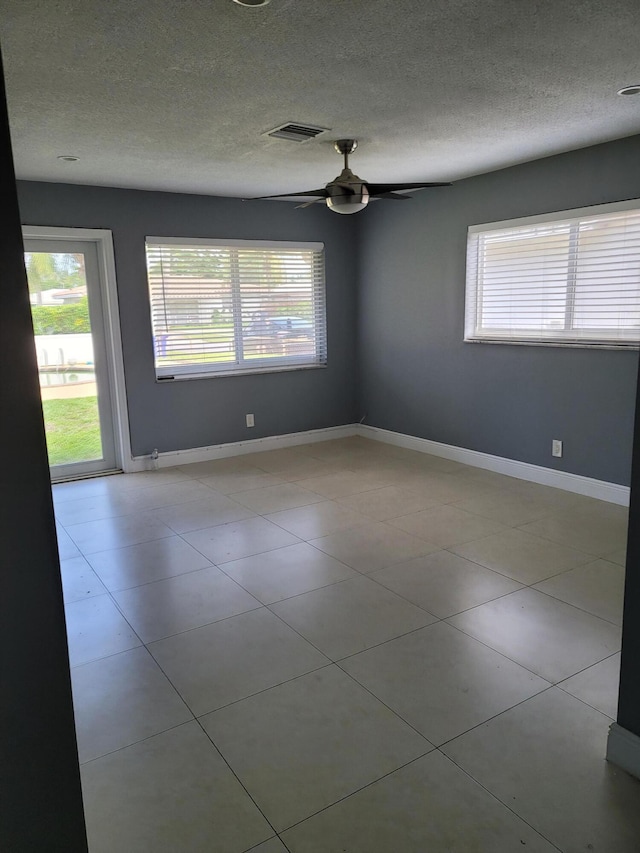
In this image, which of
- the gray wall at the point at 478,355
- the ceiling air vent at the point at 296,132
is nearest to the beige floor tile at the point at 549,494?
the gray wall at the point at 478,355

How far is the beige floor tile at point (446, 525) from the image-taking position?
3.73m

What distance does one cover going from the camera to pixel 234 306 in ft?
19.0

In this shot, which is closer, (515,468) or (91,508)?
(91,508)

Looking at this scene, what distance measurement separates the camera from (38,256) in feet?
16.0

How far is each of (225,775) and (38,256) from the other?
439 centimetres

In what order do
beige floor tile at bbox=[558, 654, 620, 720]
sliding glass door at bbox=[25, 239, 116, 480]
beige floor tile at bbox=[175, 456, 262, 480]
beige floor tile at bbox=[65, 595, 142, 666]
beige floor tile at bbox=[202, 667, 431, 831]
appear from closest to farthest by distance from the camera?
beige floor tile at bbox=[202, 667, 431, 831] → beige floor tile at bbox=[558, 654, 620, 720] → beige floor tile at bbox=[65, 595, 142, 666] → sliding glass door at bbox=[25, 239, 116, 480] → beige floor tile at bbox=[175, 456, 262, 480]

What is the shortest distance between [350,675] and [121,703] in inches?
34.4

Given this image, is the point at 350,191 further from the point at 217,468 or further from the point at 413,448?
the point at 413,448

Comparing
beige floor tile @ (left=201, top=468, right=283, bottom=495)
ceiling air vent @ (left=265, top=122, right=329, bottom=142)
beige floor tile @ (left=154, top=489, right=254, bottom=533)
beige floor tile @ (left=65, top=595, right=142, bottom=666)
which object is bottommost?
beige floor tile @ (left=65, top=595, right=142, bottom=666)

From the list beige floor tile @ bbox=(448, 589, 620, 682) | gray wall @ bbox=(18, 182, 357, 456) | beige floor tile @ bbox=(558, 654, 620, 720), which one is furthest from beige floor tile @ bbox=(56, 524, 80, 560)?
beige floor tile @ bbox=(558, 654, 620, 720)

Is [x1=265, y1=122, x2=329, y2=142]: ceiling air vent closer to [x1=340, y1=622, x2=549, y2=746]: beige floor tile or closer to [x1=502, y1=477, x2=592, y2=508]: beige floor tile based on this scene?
[x1=340, y1=622, x2=549, y2=746]: beige floor tile

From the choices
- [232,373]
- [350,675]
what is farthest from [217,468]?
[350,675]

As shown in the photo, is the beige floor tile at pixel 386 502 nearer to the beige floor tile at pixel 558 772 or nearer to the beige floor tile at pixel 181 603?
the beige floor tile at pixel 181 603

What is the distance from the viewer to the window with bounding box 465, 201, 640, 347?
402cm
